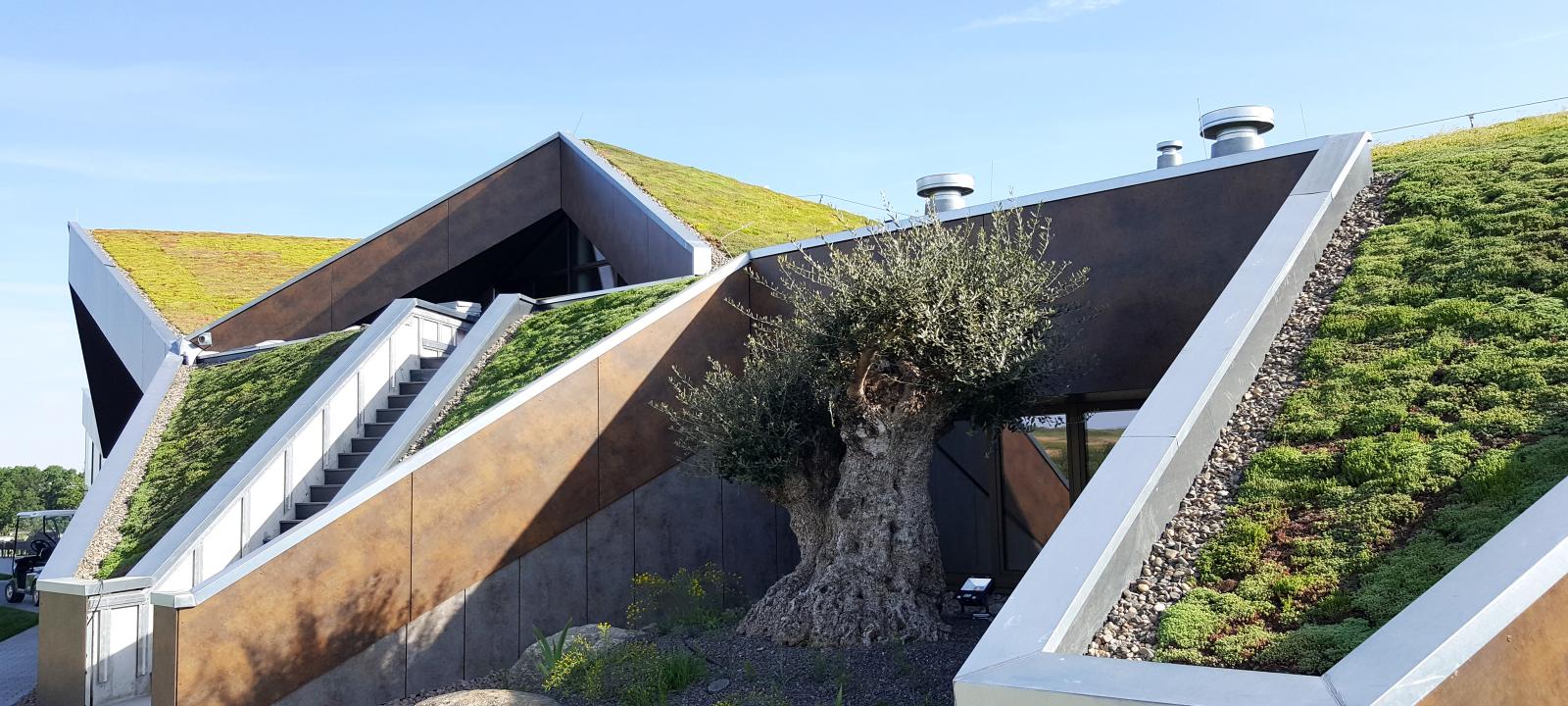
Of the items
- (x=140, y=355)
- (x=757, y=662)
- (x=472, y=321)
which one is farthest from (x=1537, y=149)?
(x=140, y=355)

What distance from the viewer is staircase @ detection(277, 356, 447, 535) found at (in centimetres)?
1173

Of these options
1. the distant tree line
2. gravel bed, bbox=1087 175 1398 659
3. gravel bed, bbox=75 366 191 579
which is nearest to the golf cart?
gravel bed, bbox=75 366 191 579

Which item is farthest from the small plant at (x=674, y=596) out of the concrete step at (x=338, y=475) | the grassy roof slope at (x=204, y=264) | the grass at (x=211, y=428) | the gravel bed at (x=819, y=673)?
the grassy roof slope at (x=204, y=264)

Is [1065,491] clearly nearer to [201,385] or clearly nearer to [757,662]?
[757,662]

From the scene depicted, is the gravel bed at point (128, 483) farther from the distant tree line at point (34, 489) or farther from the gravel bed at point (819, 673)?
the distant tree line at point (34, 489)

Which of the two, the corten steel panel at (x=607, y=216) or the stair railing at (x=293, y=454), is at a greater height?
the corten steel panel at (x=607, y=216)

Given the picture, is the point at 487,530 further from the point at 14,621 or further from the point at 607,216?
the point at 14,621

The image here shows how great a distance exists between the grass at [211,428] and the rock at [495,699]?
5.35 meters

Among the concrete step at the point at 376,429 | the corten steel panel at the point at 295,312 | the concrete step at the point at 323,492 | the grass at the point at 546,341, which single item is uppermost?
the corten steel panel at the point at 295,312

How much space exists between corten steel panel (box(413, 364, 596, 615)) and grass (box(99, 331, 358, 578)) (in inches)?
154

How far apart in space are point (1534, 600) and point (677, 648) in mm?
5885

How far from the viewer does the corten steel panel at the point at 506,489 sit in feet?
31.8

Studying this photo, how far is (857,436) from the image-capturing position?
29.9 ft

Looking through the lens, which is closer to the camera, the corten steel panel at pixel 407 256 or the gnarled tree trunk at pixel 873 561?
the gnarled tree trunk at pixel 873 561
